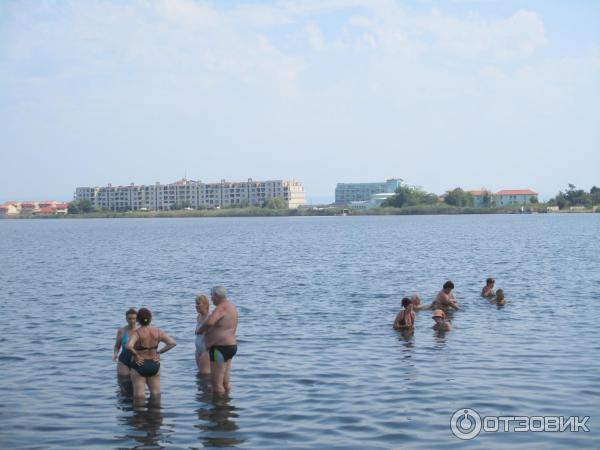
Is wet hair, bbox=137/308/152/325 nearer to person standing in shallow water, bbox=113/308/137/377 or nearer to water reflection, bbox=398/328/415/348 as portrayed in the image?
person standing in shallow water, bbox=113/308/137/377

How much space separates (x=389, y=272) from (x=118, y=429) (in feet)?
111

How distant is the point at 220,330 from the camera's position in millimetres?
14734

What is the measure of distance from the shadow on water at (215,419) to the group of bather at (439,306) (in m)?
7.92

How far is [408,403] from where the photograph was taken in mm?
15148

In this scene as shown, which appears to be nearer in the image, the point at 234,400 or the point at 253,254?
the point at 234,400

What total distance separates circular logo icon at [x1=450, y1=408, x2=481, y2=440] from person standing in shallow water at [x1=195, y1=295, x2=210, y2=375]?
4861 millimetres

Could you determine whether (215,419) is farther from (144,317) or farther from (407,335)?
(407,335)

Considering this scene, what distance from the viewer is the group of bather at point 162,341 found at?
46.9 feet

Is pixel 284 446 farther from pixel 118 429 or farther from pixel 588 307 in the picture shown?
pixel 588 307

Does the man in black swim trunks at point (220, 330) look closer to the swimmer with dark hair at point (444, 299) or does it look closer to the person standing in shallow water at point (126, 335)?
the person standing in shallow water at point (126, 335)

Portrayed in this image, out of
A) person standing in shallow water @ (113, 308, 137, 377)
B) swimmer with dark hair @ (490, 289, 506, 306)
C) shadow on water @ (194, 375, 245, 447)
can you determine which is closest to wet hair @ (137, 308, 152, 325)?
person standing in shallow water @ (113, 308, 137, 377)

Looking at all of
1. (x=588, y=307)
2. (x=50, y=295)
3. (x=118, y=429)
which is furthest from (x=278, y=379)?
(x=50, y=295)

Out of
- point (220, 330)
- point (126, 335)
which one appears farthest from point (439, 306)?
point (126, 335)

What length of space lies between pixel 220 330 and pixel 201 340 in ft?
→ 6.69
